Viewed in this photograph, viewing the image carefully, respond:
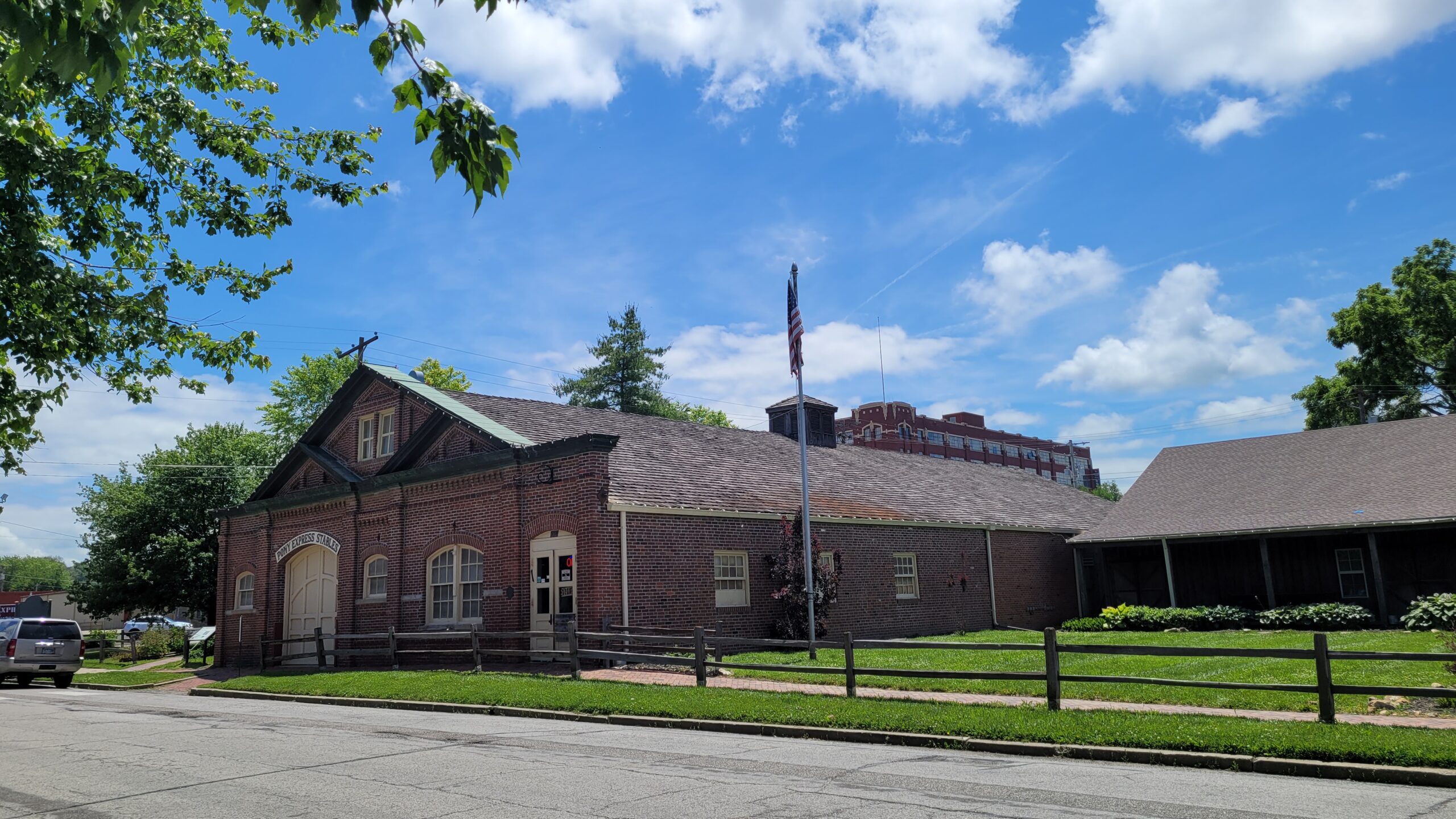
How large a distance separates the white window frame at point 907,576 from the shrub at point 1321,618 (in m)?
8.59

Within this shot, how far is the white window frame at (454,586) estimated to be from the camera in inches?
894

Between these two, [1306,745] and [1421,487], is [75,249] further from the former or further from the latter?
[1421,487]

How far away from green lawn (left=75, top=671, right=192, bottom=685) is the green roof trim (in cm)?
912

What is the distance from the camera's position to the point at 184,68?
47.7 ft

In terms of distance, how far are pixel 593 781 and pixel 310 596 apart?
845 inches

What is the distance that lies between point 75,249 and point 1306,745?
52.4 feet

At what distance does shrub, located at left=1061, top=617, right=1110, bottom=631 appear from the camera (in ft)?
90.9

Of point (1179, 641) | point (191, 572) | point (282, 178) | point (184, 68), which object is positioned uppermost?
point (184, 68)

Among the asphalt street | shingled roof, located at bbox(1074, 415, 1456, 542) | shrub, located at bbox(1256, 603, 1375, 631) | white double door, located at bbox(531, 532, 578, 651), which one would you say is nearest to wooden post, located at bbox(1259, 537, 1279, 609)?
shingled roof, located at bbox(1074, 415, 1456, 542)

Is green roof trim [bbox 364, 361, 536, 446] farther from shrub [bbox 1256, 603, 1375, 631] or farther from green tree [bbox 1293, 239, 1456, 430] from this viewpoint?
green tree [bbox 1293, 239, 1456, 430]

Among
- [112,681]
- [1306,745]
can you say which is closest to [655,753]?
[1306,745]

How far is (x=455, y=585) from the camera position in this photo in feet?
76.0

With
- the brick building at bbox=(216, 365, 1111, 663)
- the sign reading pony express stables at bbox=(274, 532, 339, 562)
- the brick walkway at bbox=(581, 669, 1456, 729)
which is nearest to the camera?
the brick walkway at bbox=(581, 669, 1456, 729)

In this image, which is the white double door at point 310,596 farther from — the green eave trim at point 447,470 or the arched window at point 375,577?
the green eave trim at point 447,470
